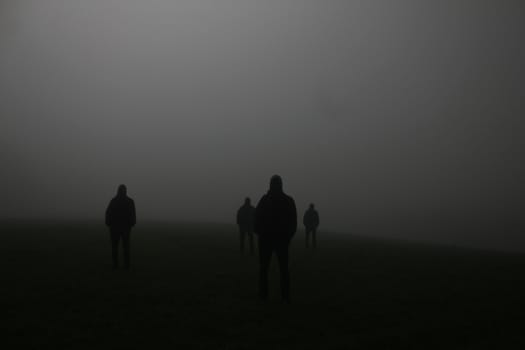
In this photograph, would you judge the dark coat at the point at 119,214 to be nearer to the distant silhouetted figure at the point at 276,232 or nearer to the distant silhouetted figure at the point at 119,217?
the distant silhouetted figure at the point at 119,217

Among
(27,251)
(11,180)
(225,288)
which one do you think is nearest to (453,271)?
(225,288)

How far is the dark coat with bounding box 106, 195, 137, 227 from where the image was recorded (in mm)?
14789

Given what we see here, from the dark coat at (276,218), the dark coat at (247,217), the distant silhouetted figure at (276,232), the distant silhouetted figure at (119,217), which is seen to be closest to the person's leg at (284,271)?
the distant silhouetted figure at (276,232)

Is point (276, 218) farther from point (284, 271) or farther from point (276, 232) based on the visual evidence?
point (284, 271)

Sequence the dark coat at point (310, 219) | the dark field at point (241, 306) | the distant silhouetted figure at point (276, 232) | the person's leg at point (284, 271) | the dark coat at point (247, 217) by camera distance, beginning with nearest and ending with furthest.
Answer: the dark field at point (241, 306)
the person's leg at point (284, 271)
the distant silhouetted figure at point (276, 232)
the dark coat at point (247, 217)
the dark coat at point (310, 219)

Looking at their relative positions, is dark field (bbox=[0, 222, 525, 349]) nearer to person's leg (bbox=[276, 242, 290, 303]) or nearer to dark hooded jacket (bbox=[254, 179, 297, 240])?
person's leg (bbox=[276, 242, 290, 303])

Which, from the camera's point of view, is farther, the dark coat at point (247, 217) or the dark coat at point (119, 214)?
the dark coat at point (247, 217)

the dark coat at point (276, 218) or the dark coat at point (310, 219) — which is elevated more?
the dark coat at point (276, 218)

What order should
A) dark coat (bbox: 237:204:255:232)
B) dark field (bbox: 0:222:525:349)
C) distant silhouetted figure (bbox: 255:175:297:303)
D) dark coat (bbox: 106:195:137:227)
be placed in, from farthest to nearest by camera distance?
1. dark coat (bbox: 237:204:255:232)
2. dark coat (bbox: 106:195:137:227)
3. distant silhouetted figure (bbox: 255:175:297:303)
4. dark field (bbox: 0:222:525:349)

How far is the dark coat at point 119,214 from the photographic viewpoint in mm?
14789

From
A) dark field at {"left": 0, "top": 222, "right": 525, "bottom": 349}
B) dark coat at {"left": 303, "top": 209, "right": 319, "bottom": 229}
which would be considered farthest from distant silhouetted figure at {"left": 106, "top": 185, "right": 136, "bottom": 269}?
dark coat at {"left": 303, "top": 209, "right": 319, "bottom": 229}

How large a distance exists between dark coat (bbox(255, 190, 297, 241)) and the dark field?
174 cm

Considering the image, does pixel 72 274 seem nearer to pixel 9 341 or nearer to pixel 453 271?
pixel 9 341

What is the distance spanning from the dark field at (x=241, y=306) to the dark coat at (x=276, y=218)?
5.72 feet
